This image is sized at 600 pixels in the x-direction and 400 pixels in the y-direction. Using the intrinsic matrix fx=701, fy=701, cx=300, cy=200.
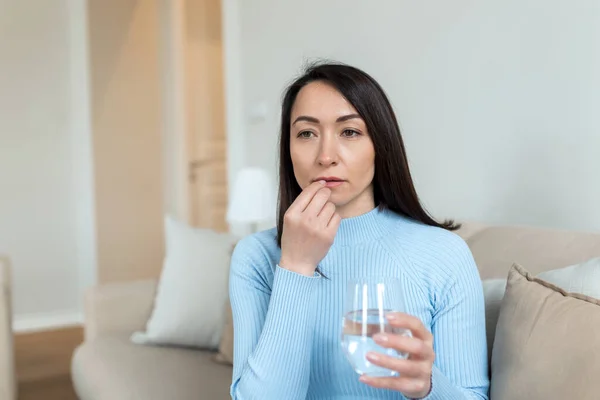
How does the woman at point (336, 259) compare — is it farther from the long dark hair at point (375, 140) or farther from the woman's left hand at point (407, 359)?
the woman's left hand at point (407, 359)

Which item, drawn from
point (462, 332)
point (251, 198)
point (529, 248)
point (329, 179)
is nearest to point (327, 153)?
point (329, 179)

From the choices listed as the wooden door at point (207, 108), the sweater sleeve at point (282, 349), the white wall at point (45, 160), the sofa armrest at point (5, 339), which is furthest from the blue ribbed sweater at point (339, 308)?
the white wall at point (45, 160)

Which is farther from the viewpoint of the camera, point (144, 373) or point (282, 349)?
point (144, 373)

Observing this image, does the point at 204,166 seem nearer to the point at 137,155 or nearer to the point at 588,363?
the point at 137,155

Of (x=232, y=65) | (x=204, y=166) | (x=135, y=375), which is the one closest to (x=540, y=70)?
(x=135, y=375)

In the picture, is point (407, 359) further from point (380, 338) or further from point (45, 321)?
point (45, 321)

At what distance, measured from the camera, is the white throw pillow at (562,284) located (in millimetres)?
1255

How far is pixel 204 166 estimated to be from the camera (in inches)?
198

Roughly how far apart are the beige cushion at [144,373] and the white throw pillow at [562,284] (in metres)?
0.89

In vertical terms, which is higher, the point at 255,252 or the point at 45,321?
the point at 255,252

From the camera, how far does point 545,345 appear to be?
1.14 metres

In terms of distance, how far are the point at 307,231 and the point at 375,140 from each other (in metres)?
0.25

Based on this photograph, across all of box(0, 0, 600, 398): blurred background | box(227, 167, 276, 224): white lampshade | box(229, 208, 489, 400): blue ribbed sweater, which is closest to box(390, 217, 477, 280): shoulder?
box(229, 208, 489, 400): blue ribbed sweater

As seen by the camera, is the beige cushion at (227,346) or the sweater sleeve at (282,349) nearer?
the sweater sleeve at (282,349)
